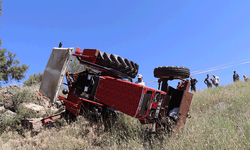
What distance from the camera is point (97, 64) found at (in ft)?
16.3

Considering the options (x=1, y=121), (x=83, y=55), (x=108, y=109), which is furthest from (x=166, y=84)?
(x=1, y=121)

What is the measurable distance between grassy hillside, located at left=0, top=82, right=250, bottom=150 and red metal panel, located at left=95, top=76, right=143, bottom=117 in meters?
0.72

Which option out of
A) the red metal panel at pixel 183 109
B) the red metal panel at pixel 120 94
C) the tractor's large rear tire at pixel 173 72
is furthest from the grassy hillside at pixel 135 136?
the tractor's large rear tire at pixel 173 72

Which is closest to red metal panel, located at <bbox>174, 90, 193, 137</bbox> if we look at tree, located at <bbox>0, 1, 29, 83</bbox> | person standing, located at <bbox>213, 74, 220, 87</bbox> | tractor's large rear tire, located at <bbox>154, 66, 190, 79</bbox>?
tractor's large rear tire, located at <bbox>154, 66, 190, 79</bbox>

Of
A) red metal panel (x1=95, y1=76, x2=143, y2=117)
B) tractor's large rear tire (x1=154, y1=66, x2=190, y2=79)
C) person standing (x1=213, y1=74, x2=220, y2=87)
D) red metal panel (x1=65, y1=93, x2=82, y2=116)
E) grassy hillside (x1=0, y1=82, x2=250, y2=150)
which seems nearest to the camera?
grassy hillside (x1=0, y1=82, x2=250, y2=150)

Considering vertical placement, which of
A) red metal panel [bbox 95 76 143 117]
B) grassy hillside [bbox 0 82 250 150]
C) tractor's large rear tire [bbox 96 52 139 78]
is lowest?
grassy hillside [bbox 0 82 250 150]

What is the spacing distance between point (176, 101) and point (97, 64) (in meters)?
2.63

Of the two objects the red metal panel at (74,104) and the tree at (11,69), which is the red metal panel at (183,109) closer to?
the red metal panel at (74,104)

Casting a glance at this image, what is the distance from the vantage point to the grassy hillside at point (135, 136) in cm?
322

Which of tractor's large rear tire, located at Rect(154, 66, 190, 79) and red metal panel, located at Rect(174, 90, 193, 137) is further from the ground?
tractor's large rear tire, located at Rect(154, 66, 190, 79)

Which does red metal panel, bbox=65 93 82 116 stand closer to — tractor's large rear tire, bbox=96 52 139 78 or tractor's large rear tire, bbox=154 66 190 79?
tractor's large rear tire, bbox=96 52 139 78

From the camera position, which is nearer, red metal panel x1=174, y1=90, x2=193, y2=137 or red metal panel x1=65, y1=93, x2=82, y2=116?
red metal panel x1=174, y1=90, x2=193, y2=137

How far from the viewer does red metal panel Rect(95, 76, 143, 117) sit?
393 cm

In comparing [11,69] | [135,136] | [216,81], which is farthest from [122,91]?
[11,69]
